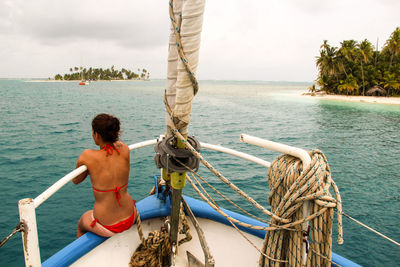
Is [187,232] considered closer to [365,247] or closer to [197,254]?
[197,254]

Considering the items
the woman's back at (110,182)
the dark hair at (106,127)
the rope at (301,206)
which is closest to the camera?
the rope at (301,206)

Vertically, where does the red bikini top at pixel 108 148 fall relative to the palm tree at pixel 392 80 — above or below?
below

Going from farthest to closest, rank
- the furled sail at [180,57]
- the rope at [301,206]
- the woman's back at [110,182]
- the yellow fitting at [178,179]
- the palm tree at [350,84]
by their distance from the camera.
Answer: the palm tree at [350,84] < the woman's back at [110,182] < the yellow fitting at [178,179] < the rope at [301,206] < the furled sail at [180,57]

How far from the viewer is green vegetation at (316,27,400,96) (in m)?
44.3

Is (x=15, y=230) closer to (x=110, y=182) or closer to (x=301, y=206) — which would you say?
(x=110, y=182)

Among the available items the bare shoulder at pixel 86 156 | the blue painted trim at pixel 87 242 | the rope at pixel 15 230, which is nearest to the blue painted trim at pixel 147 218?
the blue painted trim at pixel 87 242

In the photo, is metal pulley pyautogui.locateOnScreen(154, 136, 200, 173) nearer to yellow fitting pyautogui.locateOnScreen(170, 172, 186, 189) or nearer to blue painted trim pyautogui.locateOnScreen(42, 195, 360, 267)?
yellow fitting pyautogui.locateOnScreen(170, 172, 186, 189)

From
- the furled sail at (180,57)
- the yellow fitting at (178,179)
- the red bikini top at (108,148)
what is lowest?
the yellow fitting at (178,179)

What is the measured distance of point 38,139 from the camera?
47.6 ft

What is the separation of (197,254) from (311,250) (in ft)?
4.21

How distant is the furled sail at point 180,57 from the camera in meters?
1.46

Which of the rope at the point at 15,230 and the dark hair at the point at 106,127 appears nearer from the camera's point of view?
the rope at the point at 15,230

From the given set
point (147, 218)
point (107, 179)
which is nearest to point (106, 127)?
point (107, 179)

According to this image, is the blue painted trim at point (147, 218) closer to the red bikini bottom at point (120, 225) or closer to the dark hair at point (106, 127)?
the red bikini bottom at point (120, 225)
